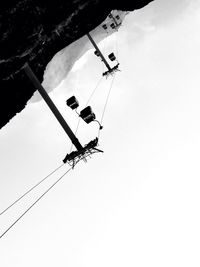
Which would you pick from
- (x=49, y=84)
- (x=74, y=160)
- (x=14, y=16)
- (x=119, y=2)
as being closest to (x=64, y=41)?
(x=119, y=2)

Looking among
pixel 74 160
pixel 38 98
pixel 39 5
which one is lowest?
pixel 74 160

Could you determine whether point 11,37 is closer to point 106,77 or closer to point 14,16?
point 14,16

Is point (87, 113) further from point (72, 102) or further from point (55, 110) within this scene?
point (55, 110)

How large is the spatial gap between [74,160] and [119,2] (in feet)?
23.1

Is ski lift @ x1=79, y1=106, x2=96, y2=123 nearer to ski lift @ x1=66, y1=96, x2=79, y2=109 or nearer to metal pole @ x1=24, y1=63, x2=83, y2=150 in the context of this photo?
ski lift @ x1=66, y1=96, x2=79, y2=109

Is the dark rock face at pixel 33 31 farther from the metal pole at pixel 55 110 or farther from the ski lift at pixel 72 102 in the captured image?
the ski lift at pixel 72 102

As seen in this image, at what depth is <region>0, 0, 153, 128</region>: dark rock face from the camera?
8922mm

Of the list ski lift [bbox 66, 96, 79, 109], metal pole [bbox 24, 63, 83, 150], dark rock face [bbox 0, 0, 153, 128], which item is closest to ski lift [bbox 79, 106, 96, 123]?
ski lift [bbox 66, 96, 79, 109]

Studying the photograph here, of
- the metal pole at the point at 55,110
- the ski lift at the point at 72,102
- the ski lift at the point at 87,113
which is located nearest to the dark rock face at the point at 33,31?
the metal pole at the point at 55,110

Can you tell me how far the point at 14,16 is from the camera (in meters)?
8.70

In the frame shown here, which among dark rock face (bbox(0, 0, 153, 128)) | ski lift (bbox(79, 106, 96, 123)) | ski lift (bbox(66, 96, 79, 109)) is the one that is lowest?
ski lift (bbox(79, 106, 96, 123))

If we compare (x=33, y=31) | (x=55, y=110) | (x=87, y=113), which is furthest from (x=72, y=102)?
(x=33, y=31)

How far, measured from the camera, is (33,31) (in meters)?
9.70

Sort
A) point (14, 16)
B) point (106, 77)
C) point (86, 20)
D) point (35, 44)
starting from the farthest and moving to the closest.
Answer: point (106, 77) → point (86, 20) → point (35, 44) → point (14, 16)
